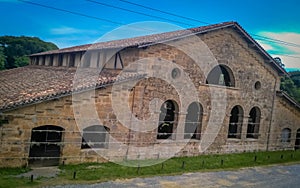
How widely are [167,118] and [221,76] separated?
4642 mm

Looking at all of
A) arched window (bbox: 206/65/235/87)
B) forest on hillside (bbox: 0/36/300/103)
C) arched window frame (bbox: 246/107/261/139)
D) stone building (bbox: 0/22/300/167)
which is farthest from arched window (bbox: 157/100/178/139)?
forest on hillside (bbox: 0/36/300/103)

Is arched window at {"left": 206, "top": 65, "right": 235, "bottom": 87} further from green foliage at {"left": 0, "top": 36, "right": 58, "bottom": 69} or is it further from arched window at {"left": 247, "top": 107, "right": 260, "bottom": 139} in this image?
green foliage at {"left": 0, "top": 36, "right": 58, "bottom": 69}

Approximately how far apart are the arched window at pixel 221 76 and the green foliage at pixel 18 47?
38.8 meters

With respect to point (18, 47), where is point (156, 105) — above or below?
below

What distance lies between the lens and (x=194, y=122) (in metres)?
16.7

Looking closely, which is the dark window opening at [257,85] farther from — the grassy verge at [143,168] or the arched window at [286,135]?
the grassy verge at [143,168]

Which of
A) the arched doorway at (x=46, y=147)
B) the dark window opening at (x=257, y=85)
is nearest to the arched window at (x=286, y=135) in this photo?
the dark window opening at (x=257, y=85)

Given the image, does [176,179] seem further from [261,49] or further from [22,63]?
[22,63]

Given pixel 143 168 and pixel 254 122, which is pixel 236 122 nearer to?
pixel 254 122

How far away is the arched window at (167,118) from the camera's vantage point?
51.7 ft

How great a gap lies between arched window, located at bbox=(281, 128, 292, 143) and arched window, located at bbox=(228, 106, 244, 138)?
4369 mm

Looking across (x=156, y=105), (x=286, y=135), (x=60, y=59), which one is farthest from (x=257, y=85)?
(x=60, y=59)

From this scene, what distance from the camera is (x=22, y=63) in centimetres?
4672

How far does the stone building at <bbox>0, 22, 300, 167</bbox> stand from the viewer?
39.4 feet
